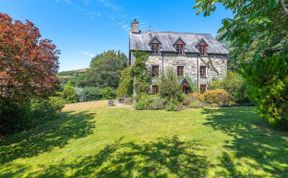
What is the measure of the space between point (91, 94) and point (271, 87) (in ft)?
92.1

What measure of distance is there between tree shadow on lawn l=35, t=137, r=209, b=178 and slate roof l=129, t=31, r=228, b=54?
17937mm

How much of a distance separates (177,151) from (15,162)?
200 inches

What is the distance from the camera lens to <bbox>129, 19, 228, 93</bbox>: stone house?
78.1 ft

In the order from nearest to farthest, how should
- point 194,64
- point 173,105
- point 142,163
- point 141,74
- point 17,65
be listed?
point 142,163, point 17,65, point 173,105, point 141,74, point 194,64

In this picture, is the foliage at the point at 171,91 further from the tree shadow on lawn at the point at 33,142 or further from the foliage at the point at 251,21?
the foliage at the point at 251,21

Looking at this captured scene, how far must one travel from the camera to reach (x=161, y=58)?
944 inches

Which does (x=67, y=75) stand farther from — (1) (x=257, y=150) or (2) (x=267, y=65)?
(1) (x=257, y=150)

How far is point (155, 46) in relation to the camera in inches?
943

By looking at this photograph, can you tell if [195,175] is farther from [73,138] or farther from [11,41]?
[11,41]

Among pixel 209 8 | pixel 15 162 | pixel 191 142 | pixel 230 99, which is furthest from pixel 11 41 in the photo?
pixel 230 99

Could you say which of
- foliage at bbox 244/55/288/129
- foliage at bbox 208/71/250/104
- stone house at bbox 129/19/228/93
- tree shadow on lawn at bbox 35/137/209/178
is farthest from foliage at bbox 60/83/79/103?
foliage at bbox 244/55/288/129

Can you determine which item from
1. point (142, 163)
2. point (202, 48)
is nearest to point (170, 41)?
point (202, 48)

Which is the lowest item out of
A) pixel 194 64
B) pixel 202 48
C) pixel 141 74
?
pixel 141 74

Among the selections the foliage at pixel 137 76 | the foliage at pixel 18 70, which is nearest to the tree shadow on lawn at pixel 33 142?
the foliage at pixel 18 70
